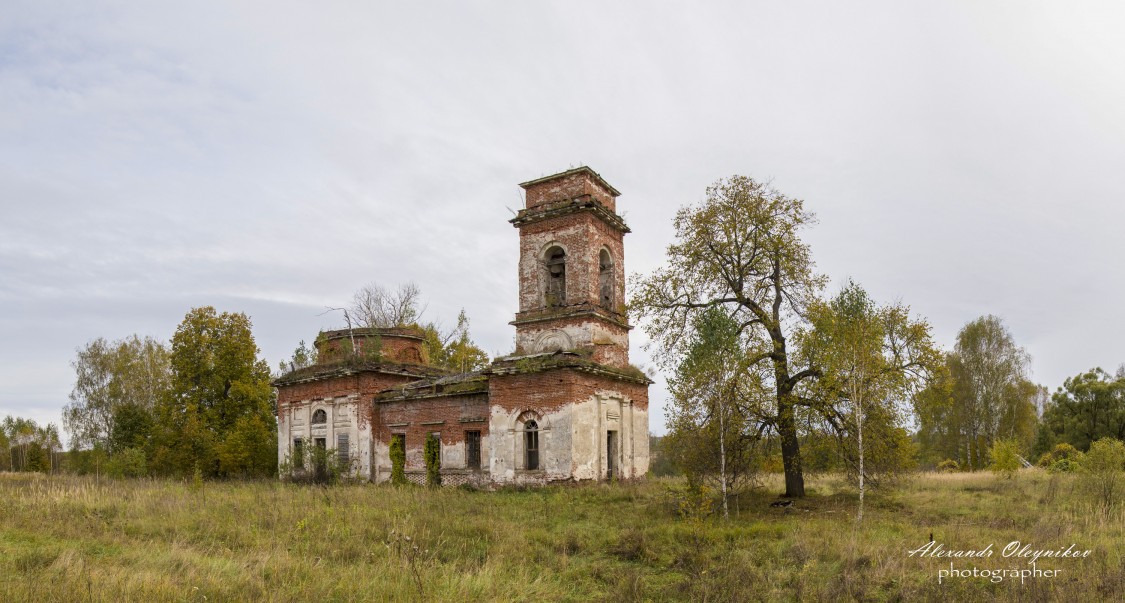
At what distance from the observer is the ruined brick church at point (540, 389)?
2030 cm

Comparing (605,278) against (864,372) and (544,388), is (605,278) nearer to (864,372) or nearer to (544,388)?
(544,388)

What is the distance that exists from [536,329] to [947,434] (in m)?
30.4

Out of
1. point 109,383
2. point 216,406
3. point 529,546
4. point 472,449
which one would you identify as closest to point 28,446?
point 109,383

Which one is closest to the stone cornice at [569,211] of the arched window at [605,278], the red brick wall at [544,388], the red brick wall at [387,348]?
the arched window at [605,278]

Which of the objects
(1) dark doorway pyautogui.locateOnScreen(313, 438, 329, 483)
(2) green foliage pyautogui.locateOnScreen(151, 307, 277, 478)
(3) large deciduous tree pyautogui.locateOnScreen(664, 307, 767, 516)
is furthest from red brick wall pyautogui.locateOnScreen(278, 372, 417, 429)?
(3) large deciduous tree pyautogui.locateOnScreen(664, 307, 767, 516)

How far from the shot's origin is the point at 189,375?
110ft

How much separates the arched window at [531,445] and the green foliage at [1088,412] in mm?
25442

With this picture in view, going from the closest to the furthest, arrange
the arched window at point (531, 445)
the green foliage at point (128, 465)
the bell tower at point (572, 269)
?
the arched window at point (531, 445), the bell tower at point (572, 269), the green foliage at point (128, 465)

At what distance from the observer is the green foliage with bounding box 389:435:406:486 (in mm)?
23719

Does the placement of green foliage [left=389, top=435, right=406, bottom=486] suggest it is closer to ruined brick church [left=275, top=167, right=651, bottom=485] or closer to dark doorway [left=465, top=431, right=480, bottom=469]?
ruined brick church [left=275, top=167, right=651, bottom=485]

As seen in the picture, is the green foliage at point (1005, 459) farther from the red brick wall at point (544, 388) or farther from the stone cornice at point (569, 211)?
the stone cornice at point (569, 211)

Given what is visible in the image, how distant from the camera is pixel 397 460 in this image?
78.9ft

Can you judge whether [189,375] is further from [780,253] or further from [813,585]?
[813,585]

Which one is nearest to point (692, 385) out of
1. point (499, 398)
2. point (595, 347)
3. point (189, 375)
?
point (595, 347)
